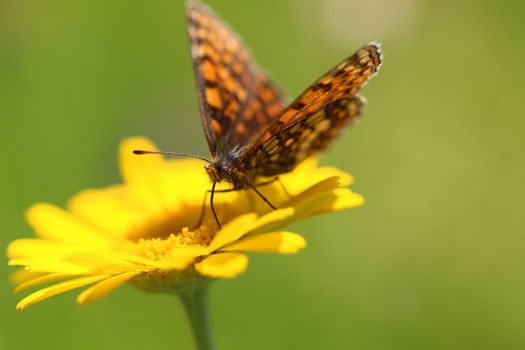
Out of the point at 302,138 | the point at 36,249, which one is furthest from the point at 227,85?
the point at 36,249

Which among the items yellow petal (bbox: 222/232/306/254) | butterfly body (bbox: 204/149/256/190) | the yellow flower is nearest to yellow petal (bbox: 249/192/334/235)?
the yellow flower

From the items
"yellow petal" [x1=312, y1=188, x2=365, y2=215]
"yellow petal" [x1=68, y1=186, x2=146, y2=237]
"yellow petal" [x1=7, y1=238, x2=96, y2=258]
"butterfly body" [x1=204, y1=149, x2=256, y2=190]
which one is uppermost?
"yellow petal" [x1=68, y1=186, x2=146, y2=237]

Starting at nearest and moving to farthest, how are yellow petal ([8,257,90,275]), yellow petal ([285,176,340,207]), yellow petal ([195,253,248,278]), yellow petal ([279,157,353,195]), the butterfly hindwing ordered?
yellow petal ([195,253,248,278]), yellow petal ([8,257,90,275]), yellow petal ([285,176,340,207]), the butterfly hindwing, yellow petal ([279,157,353,195])

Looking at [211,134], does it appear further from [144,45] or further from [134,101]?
[144,45]

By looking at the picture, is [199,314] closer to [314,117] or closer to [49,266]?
[49,266]

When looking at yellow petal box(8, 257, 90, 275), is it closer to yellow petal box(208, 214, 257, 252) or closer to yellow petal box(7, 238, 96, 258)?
yellow petal box(7, 238, 96, 258)

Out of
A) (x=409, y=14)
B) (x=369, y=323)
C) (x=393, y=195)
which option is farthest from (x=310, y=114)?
(x=409, y=14)

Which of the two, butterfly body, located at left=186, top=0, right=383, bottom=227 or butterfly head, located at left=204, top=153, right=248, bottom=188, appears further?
butterfly head, located at left=204, top=153, right=248, bottom=188
